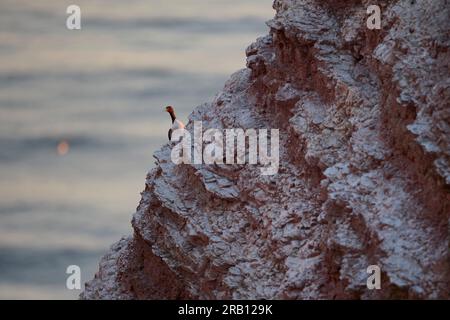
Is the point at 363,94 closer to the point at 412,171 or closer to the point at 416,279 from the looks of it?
the point at 412,171

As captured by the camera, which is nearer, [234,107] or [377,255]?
[377,255]

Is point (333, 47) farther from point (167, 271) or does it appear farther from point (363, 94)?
point (167, 271)

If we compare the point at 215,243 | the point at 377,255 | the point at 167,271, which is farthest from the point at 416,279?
the point at 167,271

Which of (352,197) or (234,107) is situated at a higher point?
(234,107)
